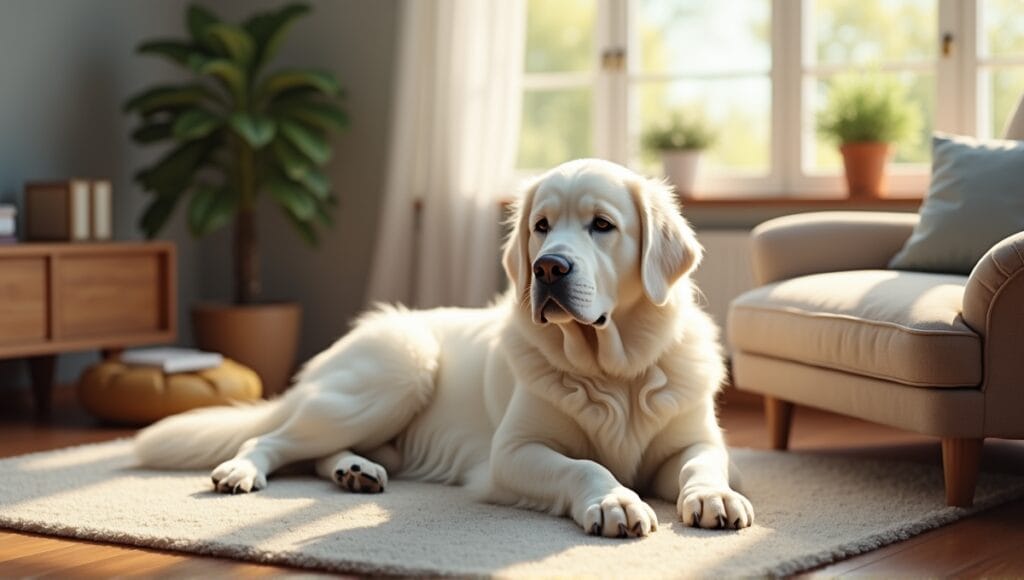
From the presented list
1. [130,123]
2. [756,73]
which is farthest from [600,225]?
[130,123]

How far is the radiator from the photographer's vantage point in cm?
451

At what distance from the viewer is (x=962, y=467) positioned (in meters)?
2.62

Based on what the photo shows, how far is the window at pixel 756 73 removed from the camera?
14.3 ft

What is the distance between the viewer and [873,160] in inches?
171

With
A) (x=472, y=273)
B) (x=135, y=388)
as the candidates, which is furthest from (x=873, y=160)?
(x=135, y=388)

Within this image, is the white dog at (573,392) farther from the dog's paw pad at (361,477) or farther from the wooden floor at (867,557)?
the wooden floor at (867,557)

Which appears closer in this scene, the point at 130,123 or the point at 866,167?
the point at 866,167

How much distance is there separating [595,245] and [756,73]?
255cm

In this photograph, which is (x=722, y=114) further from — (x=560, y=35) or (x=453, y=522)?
(x=453, y=522)

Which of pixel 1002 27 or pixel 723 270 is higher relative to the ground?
pixel 1002 27

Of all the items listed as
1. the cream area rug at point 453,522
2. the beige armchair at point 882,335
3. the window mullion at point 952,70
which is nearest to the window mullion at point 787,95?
the window mullion at point 952,70

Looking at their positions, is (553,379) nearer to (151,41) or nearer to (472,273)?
(472,273)

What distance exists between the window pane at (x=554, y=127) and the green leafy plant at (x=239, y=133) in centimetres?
74

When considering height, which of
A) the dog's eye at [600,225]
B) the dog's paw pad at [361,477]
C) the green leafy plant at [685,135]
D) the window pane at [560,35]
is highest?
the window pane at [560,35]
